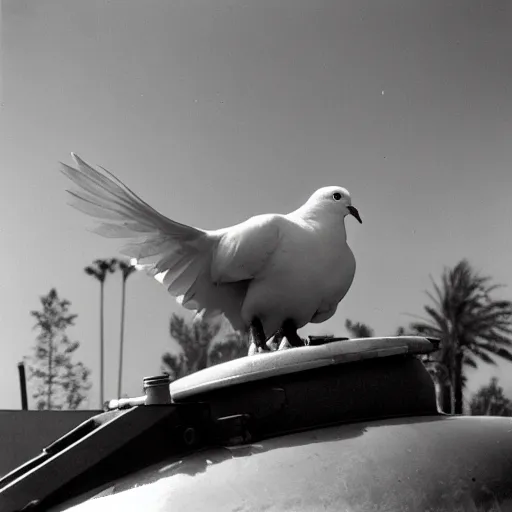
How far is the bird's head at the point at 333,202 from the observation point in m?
4.95

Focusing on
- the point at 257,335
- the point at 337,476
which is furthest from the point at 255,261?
the point at 337,476

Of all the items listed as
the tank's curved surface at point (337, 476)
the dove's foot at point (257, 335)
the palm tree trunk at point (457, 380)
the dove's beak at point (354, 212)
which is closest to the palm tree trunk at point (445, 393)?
the palm tree trunk at point (457, 380)

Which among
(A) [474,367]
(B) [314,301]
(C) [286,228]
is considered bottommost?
(A) [474,367]

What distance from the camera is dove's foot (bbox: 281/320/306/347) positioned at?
4.75 metres

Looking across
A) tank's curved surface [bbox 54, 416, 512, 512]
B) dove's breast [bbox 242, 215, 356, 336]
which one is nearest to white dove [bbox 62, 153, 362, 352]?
dove's breast [bbox 242, 215, 356, 336]

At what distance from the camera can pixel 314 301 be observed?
468 centimetres

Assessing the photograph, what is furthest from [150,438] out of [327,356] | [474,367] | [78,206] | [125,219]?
[474,367]

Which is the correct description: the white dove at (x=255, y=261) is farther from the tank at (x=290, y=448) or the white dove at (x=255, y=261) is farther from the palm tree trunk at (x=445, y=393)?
the palm tree trunk at (x=445, y=393)

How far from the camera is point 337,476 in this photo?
2.12 metres

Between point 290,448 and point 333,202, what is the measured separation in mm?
2869

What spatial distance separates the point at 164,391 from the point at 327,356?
1.67 ft

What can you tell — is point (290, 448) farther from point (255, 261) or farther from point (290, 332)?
point (290, 332)

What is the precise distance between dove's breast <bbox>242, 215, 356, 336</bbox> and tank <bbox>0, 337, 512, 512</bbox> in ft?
6.20

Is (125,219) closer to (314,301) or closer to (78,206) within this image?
(78,206)
